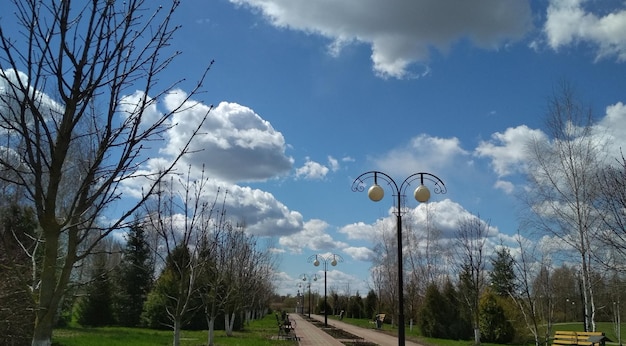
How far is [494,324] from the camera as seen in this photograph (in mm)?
31141

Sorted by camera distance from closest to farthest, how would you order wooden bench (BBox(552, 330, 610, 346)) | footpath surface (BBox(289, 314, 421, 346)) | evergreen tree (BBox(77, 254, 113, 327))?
1. wooden bench (BBox(552, 330, 610, 346))
2. footpath surface (BBox(289, 314, 421, 346))
3. evergreen tree (BBox(77, 254, 113, 327))

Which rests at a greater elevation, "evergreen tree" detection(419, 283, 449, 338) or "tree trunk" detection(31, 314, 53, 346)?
"tree trunk" detection(31, 314, 53, 346)

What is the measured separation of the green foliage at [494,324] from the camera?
3083cm

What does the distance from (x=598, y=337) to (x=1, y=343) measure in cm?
1622

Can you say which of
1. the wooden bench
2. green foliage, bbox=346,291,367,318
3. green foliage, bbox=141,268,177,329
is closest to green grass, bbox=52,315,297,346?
green foliage, bbox=141,268,177,329

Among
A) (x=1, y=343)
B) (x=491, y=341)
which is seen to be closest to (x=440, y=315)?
(x=491, y=341)

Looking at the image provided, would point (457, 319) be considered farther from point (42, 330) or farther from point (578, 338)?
point (42, 330)

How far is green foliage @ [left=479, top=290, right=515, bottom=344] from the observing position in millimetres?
30828

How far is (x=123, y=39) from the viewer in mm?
4359

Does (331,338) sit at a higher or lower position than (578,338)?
lower

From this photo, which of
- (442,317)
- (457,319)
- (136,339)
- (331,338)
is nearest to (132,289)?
(331,338)

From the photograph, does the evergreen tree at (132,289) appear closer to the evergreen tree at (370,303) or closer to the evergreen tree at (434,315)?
the evergreen tree at (434,315)

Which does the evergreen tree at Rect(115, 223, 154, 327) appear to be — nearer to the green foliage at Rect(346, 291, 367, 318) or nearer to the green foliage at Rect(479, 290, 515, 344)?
the green foliage at Rect(479, 290, 515, 344)

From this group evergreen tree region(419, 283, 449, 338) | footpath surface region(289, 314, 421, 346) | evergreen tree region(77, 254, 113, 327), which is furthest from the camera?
evergreen tree region(77, 254, 113, 327)
